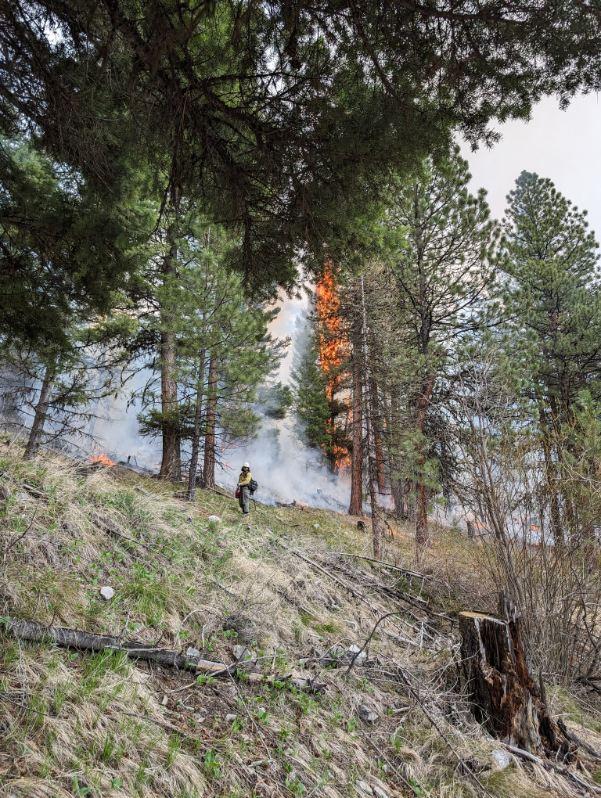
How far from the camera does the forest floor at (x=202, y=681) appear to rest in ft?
6.76

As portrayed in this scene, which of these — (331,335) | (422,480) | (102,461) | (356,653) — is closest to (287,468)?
(331,335)

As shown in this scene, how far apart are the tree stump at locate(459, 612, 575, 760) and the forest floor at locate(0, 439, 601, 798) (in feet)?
0.62

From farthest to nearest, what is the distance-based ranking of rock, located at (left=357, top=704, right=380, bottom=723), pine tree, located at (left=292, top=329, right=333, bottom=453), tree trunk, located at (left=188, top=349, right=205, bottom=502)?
pine tree, located at (left=292, top=329, right=333, bottom=453), tree trunk, located at (left=188, top=349, right=205, bottom=502), rock, located at (left=357, top=704, right=380, bottom=723)

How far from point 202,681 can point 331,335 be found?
1294 centimetres

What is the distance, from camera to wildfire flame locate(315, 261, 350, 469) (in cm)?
624

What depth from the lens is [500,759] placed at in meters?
3.10

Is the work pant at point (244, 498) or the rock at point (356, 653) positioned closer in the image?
the rock at point (356, 653)

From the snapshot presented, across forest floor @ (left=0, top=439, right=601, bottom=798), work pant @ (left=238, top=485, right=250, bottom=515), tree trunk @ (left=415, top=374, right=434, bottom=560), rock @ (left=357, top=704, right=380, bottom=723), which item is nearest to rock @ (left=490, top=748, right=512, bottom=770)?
forest floor @ (left=0, top=439, right=601, bottom=798)

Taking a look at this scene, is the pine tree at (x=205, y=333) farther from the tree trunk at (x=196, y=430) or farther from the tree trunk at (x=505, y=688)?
the tree trunk at (x=505, y=688)

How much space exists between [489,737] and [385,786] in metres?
1.27

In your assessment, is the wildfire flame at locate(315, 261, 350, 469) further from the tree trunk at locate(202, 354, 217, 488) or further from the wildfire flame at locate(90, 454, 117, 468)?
the wildfire flame at locate(90, 454, 117, 468)

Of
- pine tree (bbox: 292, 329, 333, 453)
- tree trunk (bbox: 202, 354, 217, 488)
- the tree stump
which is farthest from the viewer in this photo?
pine tree (bbox: 292, 329, 333, 453)

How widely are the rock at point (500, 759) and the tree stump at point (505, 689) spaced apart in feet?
0.77

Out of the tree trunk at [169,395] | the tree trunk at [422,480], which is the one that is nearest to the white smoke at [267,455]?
the tree trunk at [169,395]
